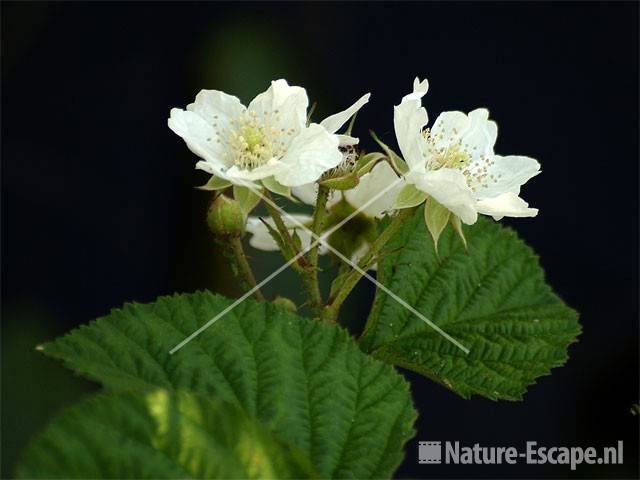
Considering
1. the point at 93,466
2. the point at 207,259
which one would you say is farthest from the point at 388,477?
the point at 207,259

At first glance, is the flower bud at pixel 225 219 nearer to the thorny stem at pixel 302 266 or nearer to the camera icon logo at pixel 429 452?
the thorny stem at pixel 302 266

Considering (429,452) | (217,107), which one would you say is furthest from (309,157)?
(429,452)

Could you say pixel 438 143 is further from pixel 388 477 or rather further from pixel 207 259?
pixel 207 259

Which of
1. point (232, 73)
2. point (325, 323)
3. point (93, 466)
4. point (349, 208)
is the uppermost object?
point (232, 73)

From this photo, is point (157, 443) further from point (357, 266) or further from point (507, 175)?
point (507, 175)

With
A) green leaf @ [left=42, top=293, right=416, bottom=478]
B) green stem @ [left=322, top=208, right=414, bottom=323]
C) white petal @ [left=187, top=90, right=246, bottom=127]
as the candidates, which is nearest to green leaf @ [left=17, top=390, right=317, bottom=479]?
green leaf @ [left=42, top=293, right=416, bottom=478]
